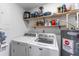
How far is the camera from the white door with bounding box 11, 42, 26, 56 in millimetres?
1628

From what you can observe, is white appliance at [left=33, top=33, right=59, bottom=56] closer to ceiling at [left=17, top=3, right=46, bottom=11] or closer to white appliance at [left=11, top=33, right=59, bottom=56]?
white appliance at [left=11, top=33, right=59, bottom=56]

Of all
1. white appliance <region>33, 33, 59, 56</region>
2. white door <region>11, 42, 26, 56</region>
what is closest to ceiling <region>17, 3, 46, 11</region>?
white appliance <region>33, 33, 59, 56</region>

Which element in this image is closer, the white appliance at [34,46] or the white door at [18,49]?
the white appliance at [34,46]

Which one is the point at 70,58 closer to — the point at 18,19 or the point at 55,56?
the point at 55,56

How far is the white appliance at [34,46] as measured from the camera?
1.52 meters

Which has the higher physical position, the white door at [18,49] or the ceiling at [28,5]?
the ceiling at [28,5]

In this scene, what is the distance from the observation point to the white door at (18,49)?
1.63 meters

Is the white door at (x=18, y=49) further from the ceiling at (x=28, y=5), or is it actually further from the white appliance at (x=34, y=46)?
the ceiling at (x=28, y=5)

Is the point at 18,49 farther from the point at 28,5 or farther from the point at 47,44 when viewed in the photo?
the point at 28,5

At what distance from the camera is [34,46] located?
1595 mm

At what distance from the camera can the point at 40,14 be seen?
164 cm

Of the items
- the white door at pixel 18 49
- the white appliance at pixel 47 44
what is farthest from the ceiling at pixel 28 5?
the white door at pixel 18 49

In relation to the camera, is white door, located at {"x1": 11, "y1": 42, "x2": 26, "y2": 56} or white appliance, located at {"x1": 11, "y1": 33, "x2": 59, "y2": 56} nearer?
white appliance, located at {"x1": 11, "y1": 33, "x2": 59, "y2": 56}

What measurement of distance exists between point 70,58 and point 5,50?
3.45ft
